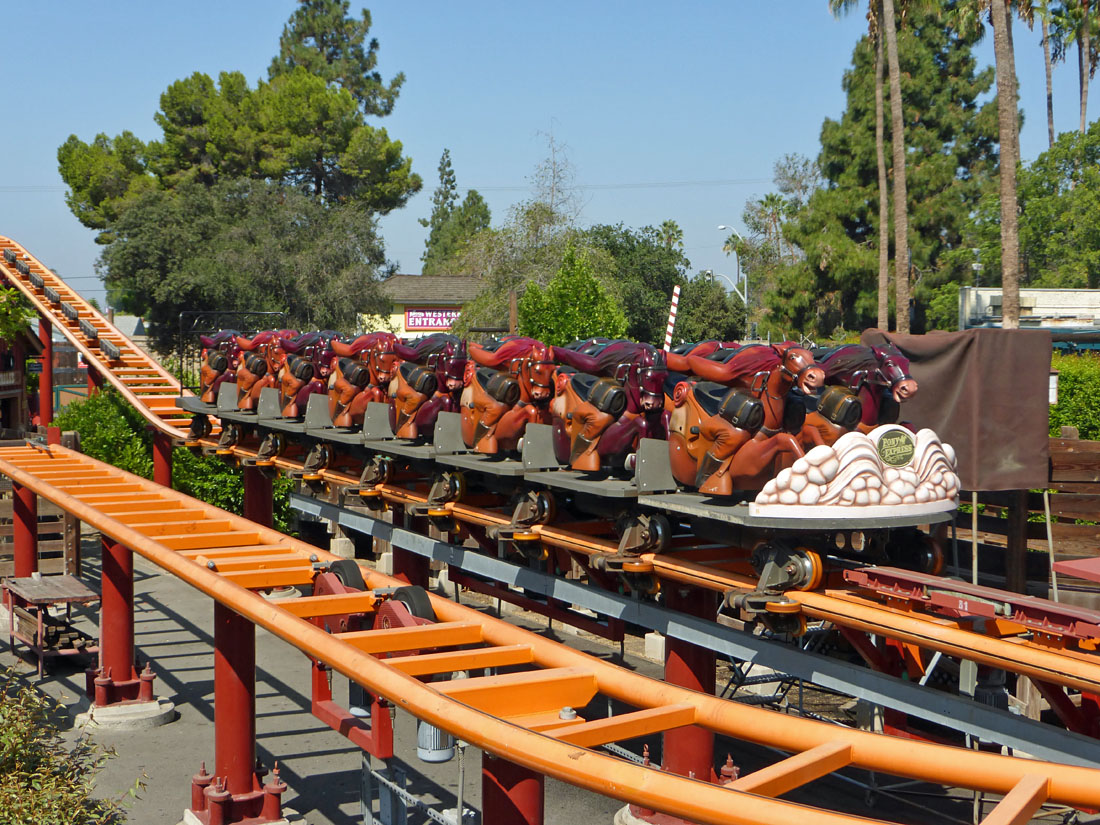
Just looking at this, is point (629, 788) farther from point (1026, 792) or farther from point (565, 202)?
point (565, 202)

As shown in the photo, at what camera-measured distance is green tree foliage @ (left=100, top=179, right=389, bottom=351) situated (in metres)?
37.6

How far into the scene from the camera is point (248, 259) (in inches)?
1473

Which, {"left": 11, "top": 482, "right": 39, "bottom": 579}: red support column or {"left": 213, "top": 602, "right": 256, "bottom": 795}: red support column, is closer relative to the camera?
{"left": 213, "top": 602, "right": 256, "bottom": 795}: red support column

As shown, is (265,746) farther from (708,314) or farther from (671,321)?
(708,314)

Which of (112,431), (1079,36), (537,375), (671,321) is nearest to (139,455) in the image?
(112,431)

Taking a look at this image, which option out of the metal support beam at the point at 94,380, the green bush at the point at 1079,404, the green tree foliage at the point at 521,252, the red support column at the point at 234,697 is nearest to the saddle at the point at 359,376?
the red support column at the point at 234,697

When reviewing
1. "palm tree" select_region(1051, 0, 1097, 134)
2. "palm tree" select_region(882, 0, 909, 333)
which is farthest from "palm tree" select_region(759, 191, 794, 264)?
"palm tree" select_region(882, 0, 909, 333)

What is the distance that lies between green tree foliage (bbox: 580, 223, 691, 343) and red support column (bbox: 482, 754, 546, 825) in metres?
38.9

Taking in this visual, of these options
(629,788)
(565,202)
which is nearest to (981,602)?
(629,788)

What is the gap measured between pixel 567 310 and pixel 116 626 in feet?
36.3

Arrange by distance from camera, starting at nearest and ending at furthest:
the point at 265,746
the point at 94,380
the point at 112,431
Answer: the point at 265,746 < the point at 112,431 < the point at 94,380

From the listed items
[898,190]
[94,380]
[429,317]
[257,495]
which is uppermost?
[898,190]

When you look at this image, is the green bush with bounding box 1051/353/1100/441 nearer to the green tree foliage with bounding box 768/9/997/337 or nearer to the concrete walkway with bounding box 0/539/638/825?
the concrete walkway with bounding box 0/539/638/825

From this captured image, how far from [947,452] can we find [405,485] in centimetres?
550
